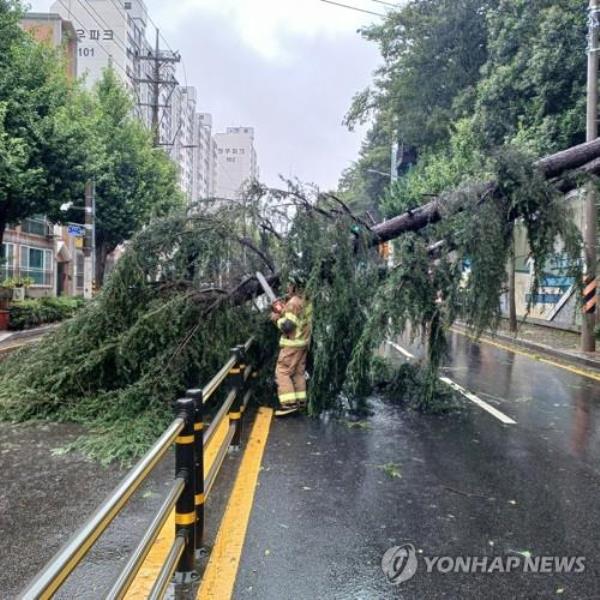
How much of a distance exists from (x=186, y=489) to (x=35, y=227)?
3173cm

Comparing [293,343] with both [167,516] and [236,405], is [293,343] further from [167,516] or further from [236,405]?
[167,516]

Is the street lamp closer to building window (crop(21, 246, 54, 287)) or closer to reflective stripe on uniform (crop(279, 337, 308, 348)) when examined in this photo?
building window (crop(21, 246, 54, 287))

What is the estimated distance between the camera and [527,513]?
3.93 m

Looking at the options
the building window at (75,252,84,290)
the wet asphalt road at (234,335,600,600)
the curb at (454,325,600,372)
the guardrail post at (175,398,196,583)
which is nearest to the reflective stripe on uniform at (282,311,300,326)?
the wet asphalt road at (234,335,600,600)

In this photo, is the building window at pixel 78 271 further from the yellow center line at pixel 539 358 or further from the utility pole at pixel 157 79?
the yellow center line at pixel 539 358

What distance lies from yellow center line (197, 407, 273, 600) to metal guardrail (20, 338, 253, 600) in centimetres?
12

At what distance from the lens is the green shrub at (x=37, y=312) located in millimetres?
17058

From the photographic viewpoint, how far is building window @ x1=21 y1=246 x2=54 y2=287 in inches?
1168

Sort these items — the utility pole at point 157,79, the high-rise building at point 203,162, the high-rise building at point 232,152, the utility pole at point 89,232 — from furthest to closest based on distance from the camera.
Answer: the high-rise building at point 232,152, the high-rise building at point 203,162, the utility pole at point 157,79, the utility pole at point 89,232

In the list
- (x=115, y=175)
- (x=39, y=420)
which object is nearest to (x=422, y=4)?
(x=115, y=175)

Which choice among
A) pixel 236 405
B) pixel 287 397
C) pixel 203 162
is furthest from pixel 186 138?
pixel 236 405

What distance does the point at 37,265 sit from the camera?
31359 millimetres

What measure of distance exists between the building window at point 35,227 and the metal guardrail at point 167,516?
29.3 meters

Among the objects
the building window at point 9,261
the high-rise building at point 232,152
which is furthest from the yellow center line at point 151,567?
the high-rise building at point 232,152
